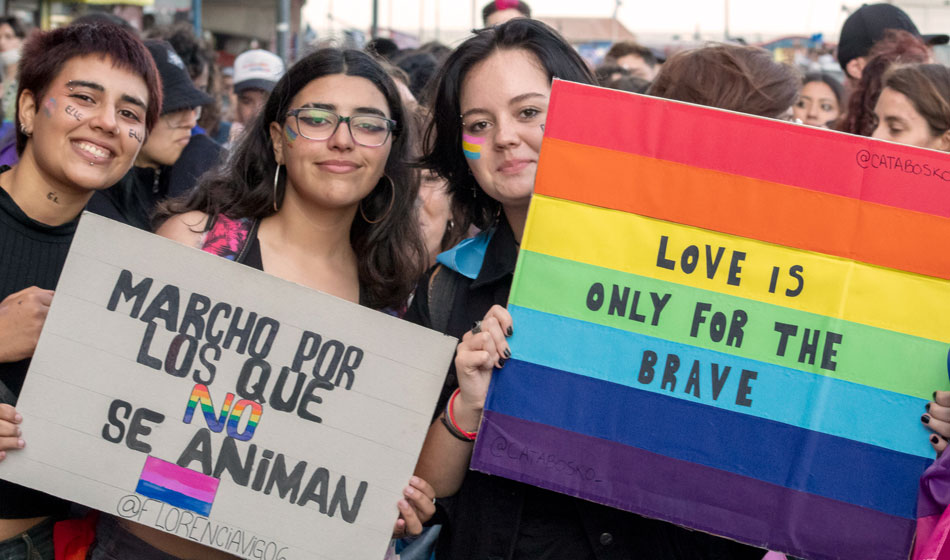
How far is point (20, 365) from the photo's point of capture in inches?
104

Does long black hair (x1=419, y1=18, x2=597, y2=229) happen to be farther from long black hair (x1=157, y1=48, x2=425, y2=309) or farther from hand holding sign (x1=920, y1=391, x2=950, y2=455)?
hand holding sign (x1=920, y1=391, x2=950, y2=455)

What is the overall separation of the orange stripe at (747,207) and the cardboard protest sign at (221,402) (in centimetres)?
55

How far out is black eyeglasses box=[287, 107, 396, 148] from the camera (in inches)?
108

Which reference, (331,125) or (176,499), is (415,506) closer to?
(176,499)

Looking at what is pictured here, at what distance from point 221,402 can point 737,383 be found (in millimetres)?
1292

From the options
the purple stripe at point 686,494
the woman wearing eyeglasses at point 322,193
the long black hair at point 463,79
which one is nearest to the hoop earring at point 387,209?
the woman wearing eyeglasses at point 322,193

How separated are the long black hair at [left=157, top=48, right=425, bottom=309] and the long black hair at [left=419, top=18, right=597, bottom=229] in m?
0.17

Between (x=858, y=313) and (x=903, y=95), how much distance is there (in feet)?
6.86

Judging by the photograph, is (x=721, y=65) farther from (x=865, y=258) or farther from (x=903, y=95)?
(x=903, y=95)

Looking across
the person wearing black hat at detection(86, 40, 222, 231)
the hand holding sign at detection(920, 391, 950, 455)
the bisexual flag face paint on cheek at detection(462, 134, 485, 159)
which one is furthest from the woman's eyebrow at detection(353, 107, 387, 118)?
the person wearing black hat at detection(86, 40, 222, 231)

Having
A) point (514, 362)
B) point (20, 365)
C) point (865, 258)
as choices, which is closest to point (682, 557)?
point (514, 362)

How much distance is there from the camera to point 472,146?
2664 millimetres

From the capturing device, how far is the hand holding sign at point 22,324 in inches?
97.3

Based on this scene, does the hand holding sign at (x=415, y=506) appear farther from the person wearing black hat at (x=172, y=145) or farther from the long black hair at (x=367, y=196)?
the person wearing black hat at (x=172, y=145)
